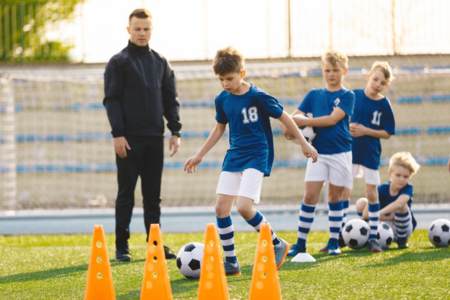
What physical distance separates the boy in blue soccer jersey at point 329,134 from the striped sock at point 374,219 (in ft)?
1.83

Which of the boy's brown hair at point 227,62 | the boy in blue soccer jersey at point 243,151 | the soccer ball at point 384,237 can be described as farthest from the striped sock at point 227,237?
the soccer ball at point 384,237

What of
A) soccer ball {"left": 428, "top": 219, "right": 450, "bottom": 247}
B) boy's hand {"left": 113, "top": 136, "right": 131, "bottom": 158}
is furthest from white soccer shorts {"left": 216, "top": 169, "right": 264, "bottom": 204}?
soccer ball {"left": 428, "top": 219, "right": 450, "bottom": 247}

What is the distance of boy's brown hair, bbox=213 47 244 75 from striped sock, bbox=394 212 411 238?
9.34 feet

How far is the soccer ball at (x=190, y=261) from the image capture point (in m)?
7.73

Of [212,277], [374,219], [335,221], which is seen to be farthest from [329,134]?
[212,277]

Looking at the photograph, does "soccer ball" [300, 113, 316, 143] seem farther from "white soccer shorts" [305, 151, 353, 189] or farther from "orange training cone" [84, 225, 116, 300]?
"orange training cone" [84, 225, 116, 300]

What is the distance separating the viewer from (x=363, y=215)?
10.3 meters

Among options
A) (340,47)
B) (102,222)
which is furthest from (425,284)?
(340,47)

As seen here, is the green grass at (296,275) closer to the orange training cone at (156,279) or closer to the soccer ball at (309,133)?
the orange training cone at (156,279)

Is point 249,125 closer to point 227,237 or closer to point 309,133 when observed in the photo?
point 227,237

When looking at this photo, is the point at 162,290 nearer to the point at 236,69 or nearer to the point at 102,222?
the point at 236,69

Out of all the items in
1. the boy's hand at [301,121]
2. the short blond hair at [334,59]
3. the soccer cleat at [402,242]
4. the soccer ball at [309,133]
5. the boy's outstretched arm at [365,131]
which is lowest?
the soccer cleat at [402,242]

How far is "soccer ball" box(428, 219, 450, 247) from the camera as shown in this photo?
9.85 metres

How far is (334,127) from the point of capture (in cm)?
903
